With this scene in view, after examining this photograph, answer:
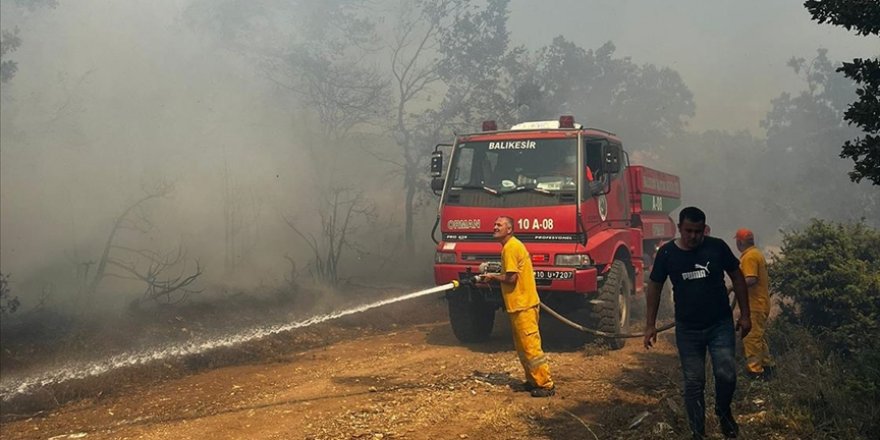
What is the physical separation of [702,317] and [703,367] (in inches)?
13.2

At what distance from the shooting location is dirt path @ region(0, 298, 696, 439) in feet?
17.3

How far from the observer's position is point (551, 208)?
307 inches

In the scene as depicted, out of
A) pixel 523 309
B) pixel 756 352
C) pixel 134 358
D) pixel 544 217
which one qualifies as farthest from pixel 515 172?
pixel 134 358

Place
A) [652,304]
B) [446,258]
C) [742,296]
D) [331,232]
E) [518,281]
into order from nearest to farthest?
[742,296], [652,304], [518,281], [446,258], [331,232]

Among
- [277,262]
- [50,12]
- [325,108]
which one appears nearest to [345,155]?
Result: [325,108]

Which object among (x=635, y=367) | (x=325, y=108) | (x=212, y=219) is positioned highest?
(x=325, y=108)

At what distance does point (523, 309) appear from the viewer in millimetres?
6195

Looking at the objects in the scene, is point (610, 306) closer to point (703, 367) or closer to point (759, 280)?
point (759, 280)

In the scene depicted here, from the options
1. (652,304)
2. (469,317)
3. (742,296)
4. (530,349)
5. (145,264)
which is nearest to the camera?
(742,296)

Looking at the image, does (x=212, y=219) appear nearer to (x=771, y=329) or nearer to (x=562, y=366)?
(x=562, y=366)

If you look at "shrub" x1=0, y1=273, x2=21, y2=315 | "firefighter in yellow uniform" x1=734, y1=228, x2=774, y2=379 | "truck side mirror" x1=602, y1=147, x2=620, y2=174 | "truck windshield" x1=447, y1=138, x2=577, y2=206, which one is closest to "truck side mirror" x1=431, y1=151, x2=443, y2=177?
"truck windshield" x1=447, y1=138, x2=577, y2=206

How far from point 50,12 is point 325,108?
7438mm

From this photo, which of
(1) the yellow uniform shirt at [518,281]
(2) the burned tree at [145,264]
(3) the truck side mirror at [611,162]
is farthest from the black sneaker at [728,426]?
(2) the burned tree at [145,264]

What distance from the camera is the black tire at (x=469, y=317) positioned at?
27.5ft
